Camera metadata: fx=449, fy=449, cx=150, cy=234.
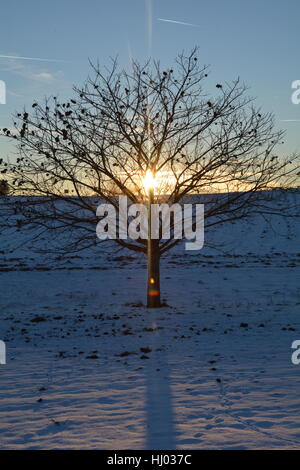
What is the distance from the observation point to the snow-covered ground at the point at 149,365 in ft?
18.5

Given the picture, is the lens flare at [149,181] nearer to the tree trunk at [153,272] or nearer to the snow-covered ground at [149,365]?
the tree trunk at [153,272]

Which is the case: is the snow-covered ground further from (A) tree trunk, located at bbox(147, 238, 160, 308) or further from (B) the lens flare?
(B) the lens flare

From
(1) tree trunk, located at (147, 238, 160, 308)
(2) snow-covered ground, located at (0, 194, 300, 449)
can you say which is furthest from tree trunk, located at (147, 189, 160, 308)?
(2) snow-covered ground, located at (0, 194, 300, 449)

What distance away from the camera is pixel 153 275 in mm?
13961

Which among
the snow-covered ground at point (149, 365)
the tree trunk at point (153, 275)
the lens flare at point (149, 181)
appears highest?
the lens flare at point (149, 181)

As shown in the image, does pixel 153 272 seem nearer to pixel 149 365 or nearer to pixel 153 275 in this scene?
pixel 153 275

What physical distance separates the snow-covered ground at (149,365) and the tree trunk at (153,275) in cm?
39

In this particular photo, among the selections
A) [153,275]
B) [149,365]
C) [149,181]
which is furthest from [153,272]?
[149,365]

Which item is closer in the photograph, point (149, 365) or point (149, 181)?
point (149, 365)

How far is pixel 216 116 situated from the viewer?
13297mm

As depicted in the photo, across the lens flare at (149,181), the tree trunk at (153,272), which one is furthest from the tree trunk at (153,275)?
the lens flare at (149,181)

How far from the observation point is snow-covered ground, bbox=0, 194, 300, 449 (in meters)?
5.63

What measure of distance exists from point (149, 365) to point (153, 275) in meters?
5.67

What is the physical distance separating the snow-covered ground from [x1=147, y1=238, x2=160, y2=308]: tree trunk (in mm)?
393
